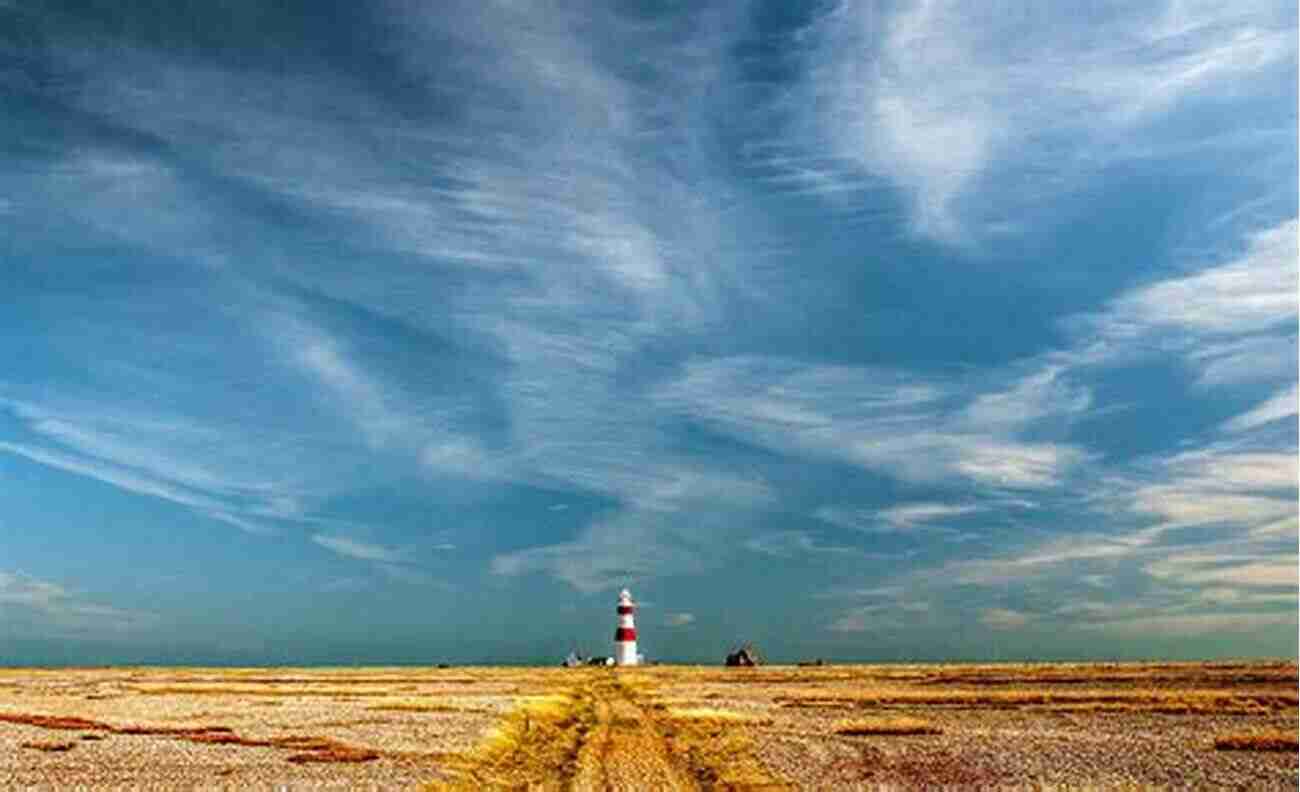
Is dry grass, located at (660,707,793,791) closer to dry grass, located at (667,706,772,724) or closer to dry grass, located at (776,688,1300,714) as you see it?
dry grass, located at (667,706,772,724)

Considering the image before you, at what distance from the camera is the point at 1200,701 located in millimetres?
68000

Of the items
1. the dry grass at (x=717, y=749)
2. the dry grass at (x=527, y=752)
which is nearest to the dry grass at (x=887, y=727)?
the dry grass at (x=717, y=749)

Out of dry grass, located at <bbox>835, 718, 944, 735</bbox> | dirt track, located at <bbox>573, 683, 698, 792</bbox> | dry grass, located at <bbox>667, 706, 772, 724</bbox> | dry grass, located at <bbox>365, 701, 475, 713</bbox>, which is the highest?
dry grass, located at <bbox>365, 701, 475, 713</bbox>

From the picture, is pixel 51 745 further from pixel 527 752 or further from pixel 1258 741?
pixel 1258 741

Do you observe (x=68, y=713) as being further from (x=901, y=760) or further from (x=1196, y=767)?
(x=1196, y=767)

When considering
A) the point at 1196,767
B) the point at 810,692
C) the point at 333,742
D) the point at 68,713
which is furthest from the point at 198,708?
the point at 1196,767

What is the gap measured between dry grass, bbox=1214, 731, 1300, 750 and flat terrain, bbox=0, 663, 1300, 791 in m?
0.17

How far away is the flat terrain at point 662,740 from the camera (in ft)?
110

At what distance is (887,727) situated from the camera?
163ft

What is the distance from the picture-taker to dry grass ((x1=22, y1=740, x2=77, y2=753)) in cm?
4219

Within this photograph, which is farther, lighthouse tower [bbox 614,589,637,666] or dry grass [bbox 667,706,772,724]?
lighthouse tower [bbox 614,589,637,666]

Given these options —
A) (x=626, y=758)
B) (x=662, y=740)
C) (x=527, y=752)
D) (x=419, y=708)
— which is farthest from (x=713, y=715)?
(x=626, y=758)

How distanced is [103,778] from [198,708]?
3443cm

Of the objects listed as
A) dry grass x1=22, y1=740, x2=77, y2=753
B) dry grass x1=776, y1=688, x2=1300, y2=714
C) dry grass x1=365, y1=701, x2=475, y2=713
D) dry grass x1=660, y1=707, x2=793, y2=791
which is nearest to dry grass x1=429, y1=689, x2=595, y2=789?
dry grass x1=365, y1=701, x2=475, y2=713
